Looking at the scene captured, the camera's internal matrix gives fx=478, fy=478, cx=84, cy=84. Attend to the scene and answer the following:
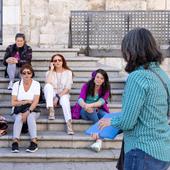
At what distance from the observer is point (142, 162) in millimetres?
3225

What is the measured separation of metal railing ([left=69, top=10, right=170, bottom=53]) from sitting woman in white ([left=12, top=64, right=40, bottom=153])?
167 inches

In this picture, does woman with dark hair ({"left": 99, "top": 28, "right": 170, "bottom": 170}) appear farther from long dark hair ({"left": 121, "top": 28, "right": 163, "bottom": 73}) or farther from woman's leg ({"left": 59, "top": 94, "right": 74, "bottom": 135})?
woman's leg ({"left": 59, "top": 94, "right": 74, "bottom": 135})

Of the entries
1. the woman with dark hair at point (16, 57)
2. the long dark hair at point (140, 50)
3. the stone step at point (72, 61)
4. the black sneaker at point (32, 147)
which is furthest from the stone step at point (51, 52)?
the long dark hair at point (140, 50)

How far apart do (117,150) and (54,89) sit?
5.38 feet

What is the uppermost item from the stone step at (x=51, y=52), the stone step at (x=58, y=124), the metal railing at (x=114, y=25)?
the metal railing at (x=114, y=25)

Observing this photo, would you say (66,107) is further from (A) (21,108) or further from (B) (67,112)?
(A) (21,108)

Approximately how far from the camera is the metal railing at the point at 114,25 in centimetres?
1212

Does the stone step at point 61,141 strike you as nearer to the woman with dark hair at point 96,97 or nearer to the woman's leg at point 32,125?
the woman's leg at point 32,125

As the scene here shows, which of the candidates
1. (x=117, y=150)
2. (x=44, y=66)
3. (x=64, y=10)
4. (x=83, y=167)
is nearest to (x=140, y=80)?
(x=83, y=167)

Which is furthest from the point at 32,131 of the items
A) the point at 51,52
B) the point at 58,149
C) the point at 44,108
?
the point at 51,52

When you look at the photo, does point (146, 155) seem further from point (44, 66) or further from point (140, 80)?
point (44, 66)

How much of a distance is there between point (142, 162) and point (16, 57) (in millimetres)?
6719

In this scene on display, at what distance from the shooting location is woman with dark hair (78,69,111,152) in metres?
8.02

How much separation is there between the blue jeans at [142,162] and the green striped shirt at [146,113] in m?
0.03
